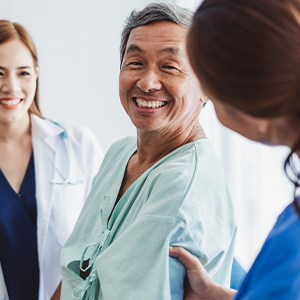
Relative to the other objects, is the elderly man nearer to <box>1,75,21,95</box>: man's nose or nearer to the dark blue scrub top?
the dark blue scrub top

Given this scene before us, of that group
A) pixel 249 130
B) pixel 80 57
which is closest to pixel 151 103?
pixel 249 130

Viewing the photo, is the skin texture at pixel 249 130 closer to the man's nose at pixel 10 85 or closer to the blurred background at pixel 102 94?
the man's nose at pixel 10 85

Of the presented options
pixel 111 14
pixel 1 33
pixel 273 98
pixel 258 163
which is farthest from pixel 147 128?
pixel 111 14

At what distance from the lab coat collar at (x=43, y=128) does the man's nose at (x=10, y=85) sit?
0.17 m

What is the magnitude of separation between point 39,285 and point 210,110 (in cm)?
153

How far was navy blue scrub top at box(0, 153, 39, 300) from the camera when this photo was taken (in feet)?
4.33

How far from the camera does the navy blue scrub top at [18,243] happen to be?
52.0 inches

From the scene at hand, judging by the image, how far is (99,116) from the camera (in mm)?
A: 2398

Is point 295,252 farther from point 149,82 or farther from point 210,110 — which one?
point 210,110

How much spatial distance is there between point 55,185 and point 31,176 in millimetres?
99

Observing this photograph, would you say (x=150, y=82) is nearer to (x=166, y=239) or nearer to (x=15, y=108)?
(x=166, y=239)

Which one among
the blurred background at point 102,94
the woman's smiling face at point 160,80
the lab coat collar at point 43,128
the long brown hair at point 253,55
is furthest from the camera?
the blurred background at point 102,94

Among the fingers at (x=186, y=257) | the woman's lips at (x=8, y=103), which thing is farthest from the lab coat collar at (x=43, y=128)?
the fingers at (x=186, y=257)

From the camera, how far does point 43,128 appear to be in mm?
1562
